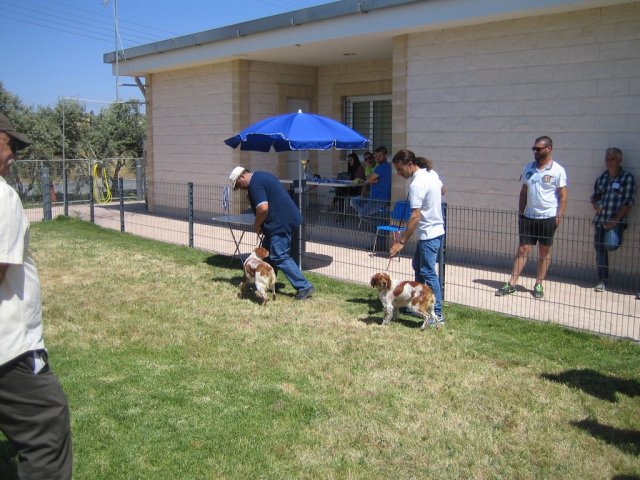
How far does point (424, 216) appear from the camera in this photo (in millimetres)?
6547

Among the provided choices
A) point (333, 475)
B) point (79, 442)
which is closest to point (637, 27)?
point (333, 475)

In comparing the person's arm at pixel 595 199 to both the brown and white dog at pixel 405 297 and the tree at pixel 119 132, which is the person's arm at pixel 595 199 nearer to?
the brown and white dog at pixel 405 297

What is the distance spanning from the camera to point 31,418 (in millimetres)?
2887

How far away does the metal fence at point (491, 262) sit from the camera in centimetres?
718

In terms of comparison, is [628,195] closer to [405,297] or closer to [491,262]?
[491,262]

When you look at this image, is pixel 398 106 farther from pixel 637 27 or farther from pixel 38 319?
pixel 38 319

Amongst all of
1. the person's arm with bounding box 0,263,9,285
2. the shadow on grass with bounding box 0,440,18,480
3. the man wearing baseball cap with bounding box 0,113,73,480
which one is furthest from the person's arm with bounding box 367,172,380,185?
the person's arm with bounding box 0,263,9,285

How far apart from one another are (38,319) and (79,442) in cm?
152

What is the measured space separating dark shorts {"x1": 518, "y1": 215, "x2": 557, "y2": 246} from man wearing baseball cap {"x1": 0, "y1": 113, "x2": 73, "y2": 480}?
5.76 meters

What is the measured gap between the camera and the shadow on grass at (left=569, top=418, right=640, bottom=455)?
412cm

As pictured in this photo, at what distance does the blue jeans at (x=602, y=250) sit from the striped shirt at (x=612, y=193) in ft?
0.40

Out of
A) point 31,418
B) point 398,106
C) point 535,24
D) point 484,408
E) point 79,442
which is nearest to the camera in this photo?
point 31,418

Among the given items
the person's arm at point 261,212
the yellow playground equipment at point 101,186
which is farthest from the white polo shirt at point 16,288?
the yellow playground equipment at point 101,186

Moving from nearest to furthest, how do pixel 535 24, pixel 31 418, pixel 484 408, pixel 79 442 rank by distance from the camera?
pixel 31 418 < pixel 79 442 < pixel 484 408 < pixel 535 24
